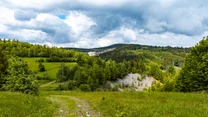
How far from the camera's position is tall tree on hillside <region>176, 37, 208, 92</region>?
142 feet

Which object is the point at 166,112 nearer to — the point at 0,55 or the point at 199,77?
the point at 199,77

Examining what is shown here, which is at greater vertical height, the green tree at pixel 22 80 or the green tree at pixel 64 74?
the green tree at pixel 22 80

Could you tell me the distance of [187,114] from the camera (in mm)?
13625

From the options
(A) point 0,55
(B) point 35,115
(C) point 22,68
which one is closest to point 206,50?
(C) point 22,68

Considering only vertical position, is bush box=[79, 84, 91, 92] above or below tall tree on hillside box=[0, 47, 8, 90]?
below

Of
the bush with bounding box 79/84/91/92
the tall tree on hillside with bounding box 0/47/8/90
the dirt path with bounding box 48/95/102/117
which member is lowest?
the bush with bounding box 79/84/91/92

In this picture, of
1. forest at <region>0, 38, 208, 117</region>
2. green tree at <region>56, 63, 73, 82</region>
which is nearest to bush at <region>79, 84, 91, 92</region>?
green tree at <region>56, 63, 73, 82</region>

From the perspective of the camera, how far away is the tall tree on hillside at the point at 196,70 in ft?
142

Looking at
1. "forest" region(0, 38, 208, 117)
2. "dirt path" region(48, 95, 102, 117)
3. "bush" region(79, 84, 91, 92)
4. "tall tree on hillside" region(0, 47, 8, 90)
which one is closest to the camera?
"forest" region(0, 38, 208, 117)

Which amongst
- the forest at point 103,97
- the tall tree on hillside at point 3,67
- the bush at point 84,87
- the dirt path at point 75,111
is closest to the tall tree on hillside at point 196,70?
the forest at point 103,97

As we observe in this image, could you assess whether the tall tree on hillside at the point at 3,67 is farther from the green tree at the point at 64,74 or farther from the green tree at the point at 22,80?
the green tree at the point at 64,74

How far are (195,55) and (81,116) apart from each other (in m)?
34.1

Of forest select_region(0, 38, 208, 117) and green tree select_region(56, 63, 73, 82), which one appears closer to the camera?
forest select_region(0, 38, 208, 117)

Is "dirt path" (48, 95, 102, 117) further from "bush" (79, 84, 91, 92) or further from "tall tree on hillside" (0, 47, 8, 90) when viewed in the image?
"bush" (79, 84, 91, 92)
